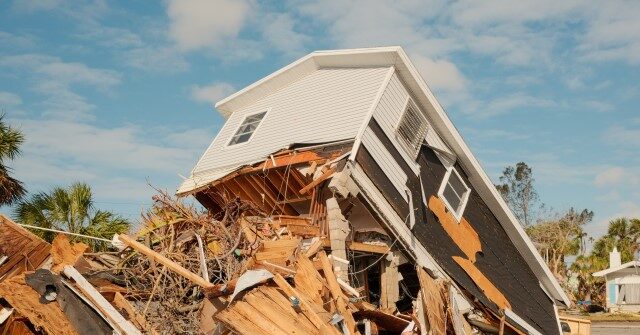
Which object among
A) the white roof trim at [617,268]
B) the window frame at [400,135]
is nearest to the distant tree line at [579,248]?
the white roof trim at [617,268]

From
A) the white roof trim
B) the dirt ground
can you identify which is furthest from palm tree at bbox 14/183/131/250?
the white roof trim

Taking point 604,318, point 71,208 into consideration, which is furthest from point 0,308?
point 604,318

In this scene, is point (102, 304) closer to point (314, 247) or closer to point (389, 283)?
point (314, 247)

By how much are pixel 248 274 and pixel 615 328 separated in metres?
23.2

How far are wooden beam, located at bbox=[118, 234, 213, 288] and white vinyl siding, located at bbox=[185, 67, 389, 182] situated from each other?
12.1ft

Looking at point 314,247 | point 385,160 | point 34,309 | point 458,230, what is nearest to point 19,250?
point 34,309

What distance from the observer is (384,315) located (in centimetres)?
998

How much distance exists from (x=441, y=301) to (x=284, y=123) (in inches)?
203

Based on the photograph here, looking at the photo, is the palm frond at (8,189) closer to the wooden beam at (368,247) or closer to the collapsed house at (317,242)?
the collapsed house at (317,242)

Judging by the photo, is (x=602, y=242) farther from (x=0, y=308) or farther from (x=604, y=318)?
(x=0, y=308)

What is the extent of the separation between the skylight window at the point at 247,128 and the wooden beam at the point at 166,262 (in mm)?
4811

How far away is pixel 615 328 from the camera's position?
26.6 m

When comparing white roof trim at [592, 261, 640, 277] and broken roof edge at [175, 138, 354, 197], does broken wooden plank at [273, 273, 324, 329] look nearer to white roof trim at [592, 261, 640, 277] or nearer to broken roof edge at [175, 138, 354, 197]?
broken roof edge at [175, 138, 354, 197]

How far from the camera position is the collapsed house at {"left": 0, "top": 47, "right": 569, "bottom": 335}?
29.2ft
